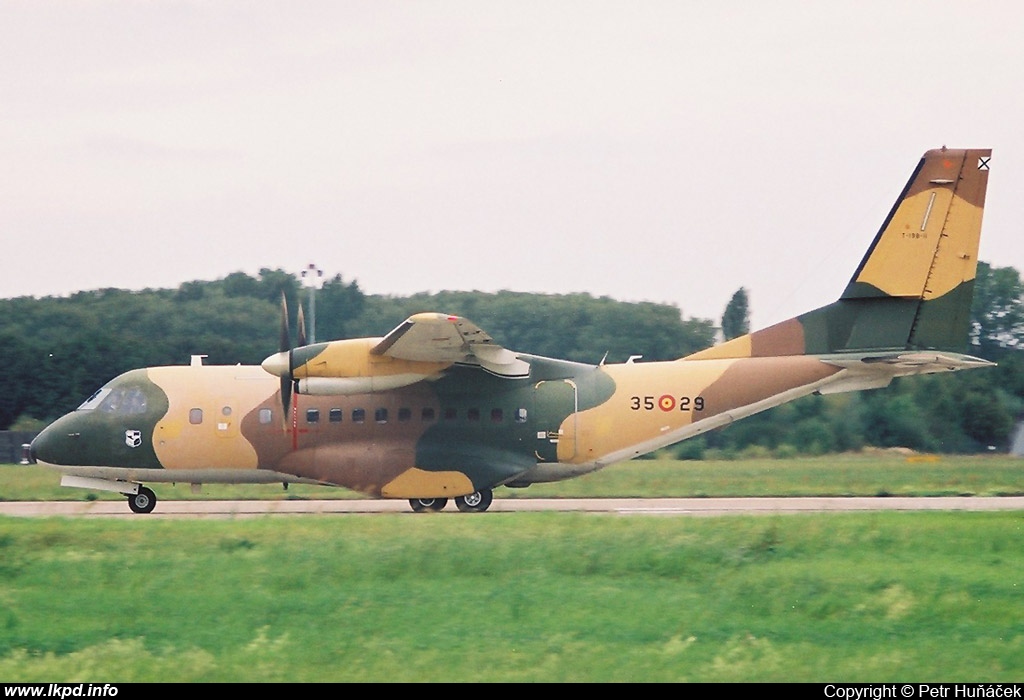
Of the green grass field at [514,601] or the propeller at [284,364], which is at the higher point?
the propeller at [284,364]

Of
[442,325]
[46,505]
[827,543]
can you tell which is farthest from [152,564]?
[46,505]

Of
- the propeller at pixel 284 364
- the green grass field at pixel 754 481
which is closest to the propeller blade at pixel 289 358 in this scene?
the propeller at pixel 284 364

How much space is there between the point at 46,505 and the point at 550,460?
10238mm

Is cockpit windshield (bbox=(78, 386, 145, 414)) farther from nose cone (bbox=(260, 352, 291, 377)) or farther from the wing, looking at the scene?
the wing

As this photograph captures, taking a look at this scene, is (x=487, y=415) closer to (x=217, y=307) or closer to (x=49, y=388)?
(x=49, y=388)

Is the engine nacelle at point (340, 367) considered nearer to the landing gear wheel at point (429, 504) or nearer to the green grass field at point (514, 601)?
the landing gear wheel at point (429, 504)

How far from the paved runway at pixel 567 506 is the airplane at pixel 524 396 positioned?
2.59ft

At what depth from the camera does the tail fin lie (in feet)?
69.4

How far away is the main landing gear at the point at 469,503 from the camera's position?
21.8 m

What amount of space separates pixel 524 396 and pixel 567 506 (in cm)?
253

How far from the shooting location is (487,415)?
21.6 metres

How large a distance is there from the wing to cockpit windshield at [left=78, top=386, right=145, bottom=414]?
16.1 feet

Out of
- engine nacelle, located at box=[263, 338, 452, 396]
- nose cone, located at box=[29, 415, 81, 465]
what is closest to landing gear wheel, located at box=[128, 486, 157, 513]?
nose cone, located at box=[29, 415, 81, 465]

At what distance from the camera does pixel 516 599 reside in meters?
12.5
